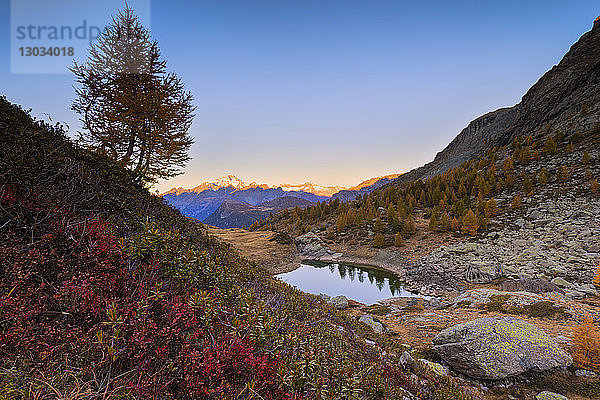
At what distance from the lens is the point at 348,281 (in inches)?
1151

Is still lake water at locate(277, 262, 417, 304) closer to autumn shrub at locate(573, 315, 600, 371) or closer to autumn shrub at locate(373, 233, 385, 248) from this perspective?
autumn shrub at locate(373, 233, 385, 248)

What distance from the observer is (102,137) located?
11.7m

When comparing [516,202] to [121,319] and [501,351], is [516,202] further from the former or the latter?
[121,319]

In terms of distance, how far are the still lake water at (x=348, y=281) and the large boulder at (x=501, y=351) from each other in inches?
585

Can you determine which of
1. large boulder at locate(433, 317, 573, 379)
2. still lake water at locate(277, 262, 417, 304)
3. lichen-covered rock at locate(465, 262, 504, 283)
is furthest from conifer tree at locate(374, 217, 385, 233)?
large boulder at locate(433, 317, 573, 379)

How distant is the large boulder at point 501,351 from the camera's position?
6114mm

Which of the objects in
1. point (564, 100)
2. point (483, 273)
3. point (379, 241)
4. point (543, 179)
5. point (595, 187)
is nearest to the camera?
point (483, 273)

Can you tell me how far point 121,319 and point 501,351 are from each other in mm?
9110

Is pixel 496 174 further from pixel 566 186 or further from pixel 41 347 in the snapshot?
pixel 41 347

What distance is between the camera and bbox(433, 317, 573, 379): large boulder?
20.1 ft

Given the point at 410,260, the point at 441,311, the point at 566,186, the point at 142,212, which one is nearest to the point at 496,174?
the point at 566,186

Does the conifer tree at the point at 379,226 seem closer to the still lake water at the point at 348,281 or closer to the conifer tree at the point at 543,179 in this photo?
the still lake water at the point at 348,281

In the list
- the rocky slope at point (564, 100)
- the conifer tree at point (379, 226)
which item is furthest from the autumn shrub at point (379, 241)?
the rocky slope at point (564, 100)

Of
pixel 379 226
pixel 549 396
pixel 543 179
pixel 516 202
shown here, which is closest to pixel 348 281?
pixel 379 226
